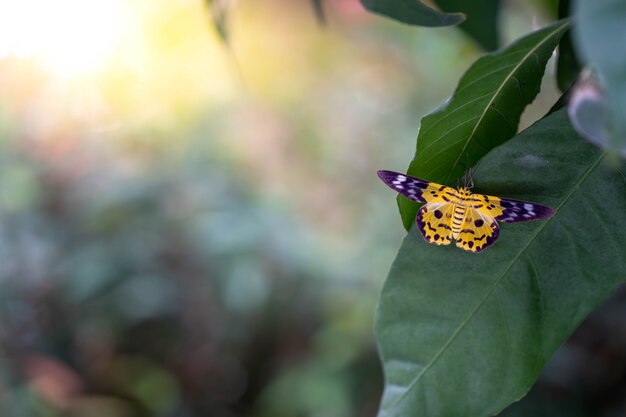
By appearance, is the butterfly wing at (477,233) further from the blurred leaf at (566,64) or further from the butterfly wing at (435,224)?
the blurred leaf at (566,64)

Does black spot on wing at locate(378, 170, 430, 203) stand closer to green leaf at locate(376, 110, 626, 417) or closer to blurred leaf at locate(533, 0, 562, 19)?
green leaf at locate(376, 110, 626, 417)

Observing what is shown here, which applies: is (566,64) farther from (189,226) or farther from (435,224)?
(189,226)

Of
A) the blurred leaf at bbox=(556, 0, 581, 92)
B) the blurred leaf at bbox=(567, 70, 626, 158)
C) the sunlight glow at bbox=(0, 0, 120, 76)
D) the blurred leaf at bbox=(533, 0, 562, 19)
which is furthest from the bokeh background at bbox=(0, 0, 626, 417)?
the blurred leaf at bbox=(567, 70, 626, 158)

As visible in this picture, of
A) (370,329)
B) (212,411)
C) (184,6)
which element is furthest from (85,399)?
(184,6)

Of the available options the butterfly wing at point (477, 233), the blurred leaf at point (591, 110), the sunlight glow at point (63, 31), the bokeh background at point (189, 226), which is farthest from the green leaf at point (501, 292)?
the sunlight glow at point (63, 31)

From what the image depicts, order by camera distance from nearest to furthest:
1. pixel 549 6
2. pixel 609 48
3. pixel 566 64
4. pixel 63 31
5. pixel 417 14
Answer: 1. pixel 609 48
2. pixel 417 14
3. pixel 566 64
4. pixel 549 6
5. pixel 63 31

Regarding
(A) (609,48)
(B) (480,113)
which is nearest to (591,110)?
Result: (A) (609,48)
